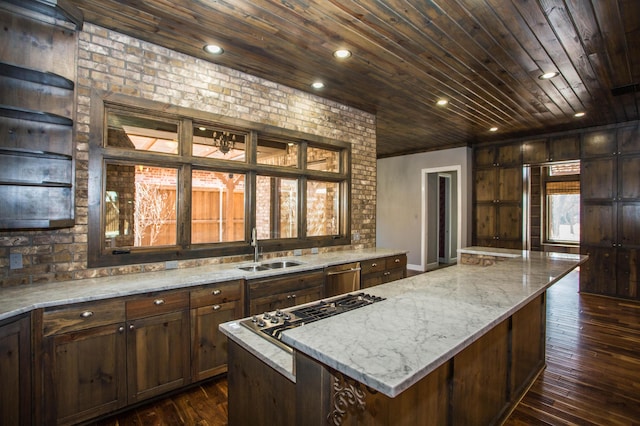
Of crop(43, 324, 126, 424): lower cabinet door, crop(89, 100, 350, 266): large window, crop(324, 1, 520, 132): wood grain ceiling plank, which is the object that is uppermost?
crop(324, 1, 520, 132): wood grain ceiling plank

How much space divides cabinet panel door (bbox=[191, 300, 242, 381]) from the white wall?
5502 millimetres

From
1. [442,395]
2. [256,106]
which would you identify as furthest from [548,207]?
[442,395]

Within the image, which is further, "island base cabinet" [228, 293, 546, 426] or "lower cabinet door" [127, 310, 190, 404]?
"lower cabinet door" [127, 310, 190, 404]

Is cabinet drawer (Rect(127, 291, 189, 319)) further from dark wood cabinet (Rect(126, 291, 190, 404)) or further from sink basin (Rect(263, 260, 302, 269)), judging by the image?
sink basin (Rect(263, 260, 302, 269))

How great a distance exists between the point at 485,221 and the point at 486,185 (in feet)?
2.44

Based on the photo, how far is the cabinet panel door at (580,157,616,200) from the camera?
5.29m

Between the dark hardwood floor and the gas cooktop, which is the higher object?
the gas cooktop

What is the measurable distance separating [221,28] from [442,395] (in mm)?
2846

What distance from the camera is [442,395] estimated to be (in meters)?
1.46

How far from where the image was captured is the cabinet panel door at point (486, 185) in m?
6.55

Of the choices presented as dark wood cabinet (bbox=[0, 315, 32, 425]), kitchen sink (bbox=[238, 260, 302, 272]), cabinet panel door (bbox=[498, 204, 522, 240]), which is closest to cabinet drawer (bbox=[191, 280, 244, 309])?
kitchen sink (bbox=[238, 260, 302, 272])

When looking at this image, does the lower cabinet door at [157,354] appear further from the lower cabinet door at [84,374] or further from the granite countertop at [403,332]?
the granite countertop at [403,332]

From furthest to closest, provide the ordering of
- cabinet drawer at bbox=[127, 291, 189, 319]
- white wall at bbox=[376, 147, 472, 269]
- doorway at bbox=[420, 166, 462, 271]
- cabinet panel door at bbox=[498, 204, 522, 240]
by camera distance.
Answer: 1. doorway at bbox=[420, 166, 462, 271]
2. white wall at bbox=[376, 147, 472, 269]
3. cabinet panel door at bbox=[498, 204, 522, 240]
4. cabinet drawer at bbox=[127, 291, 189, 319]

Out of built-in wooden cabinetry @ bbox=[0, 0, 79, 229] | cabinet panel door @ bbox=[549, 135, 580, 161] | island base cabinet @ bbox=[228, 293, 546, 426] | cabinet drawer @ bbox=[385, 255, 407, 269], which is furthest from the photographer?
cabinet panel door @ bbox=[549, 135, 580, 161]
